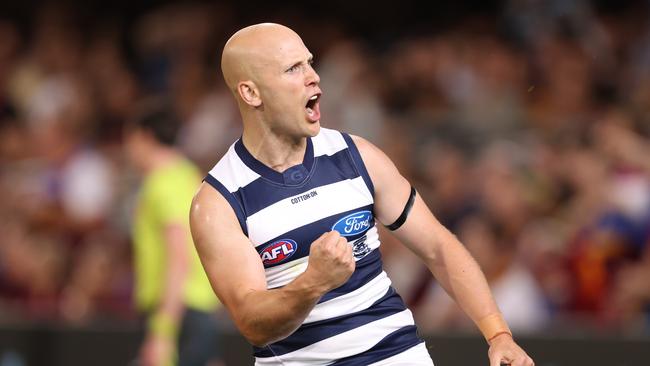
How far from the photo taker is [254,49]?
437cm

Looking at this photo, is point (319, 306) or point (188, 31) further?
point (188, 31)

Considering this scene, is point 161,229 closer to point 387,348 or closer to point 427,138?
point 387,348

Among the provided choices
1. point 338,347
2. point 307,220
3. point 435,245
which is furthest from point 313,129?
point 338,347

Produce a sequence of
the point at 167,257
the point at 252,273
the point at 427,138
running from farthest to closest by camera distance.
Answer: the point at 427,138 < the point at 167,257 < the point at 252,273

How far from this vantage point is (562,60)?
1020 centimetres

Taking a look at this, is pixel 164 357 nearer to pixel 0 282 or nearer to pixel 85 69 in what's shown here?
pixel 0 282

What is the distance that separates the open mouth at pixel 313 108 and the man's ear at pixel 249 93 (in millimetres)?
175

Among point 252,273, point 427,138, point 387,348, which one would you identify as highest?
point 427,138

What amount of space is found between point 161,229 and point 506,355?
3.31 metres

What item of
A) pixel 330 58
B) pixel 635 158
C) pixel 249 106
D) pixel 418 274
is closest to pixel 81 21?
pixel 330 58

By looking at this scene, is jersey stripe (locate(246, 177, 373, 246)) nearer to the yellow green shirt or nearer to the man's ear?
the man's ear

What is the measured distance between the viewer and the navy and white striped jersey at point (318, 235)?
4.34m

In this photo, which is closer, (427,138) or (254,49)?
(254,49)

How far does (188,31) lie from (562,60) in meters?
4.37
